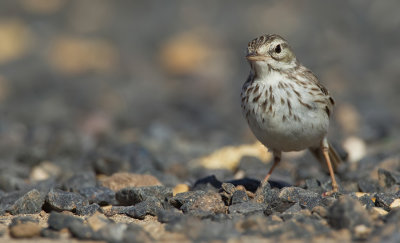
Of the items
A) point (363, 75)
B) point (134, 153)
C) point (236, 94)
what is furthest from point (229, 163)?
point (363, 75)

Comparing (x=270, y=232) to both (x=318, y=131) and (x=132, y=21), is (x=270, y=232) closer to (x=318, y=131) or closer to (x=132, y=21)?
(x=318, y=131)

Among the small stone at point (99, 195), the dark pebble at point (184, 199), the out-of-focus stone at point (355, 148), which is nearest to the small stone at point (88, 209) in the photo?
the small stone at point (99, 195)

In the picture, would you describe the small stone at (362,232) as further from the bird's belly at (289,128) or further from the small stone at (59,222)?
the small stone at (59,222)

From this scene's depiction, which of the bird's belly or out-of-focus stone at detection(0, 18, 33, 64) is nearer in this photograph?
the bird's belly

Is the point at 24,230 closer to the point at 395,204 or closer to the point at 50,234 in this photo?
the point at 50,234

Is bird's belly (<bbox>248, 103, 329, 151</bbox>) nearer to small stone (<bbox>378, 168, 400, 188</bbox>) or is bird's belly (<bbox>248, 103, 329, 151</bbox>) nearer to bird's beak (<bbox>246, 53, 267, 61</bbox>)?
bird's beak (<bbox>246, 53, 267, 61</bbox>)

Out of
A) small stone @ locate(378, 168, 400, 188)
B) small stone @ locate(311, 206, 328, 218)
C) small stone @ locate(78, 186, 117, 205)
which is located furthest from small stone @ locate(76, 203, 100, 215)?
small stone @ locate(378, 168, 400, 188)
